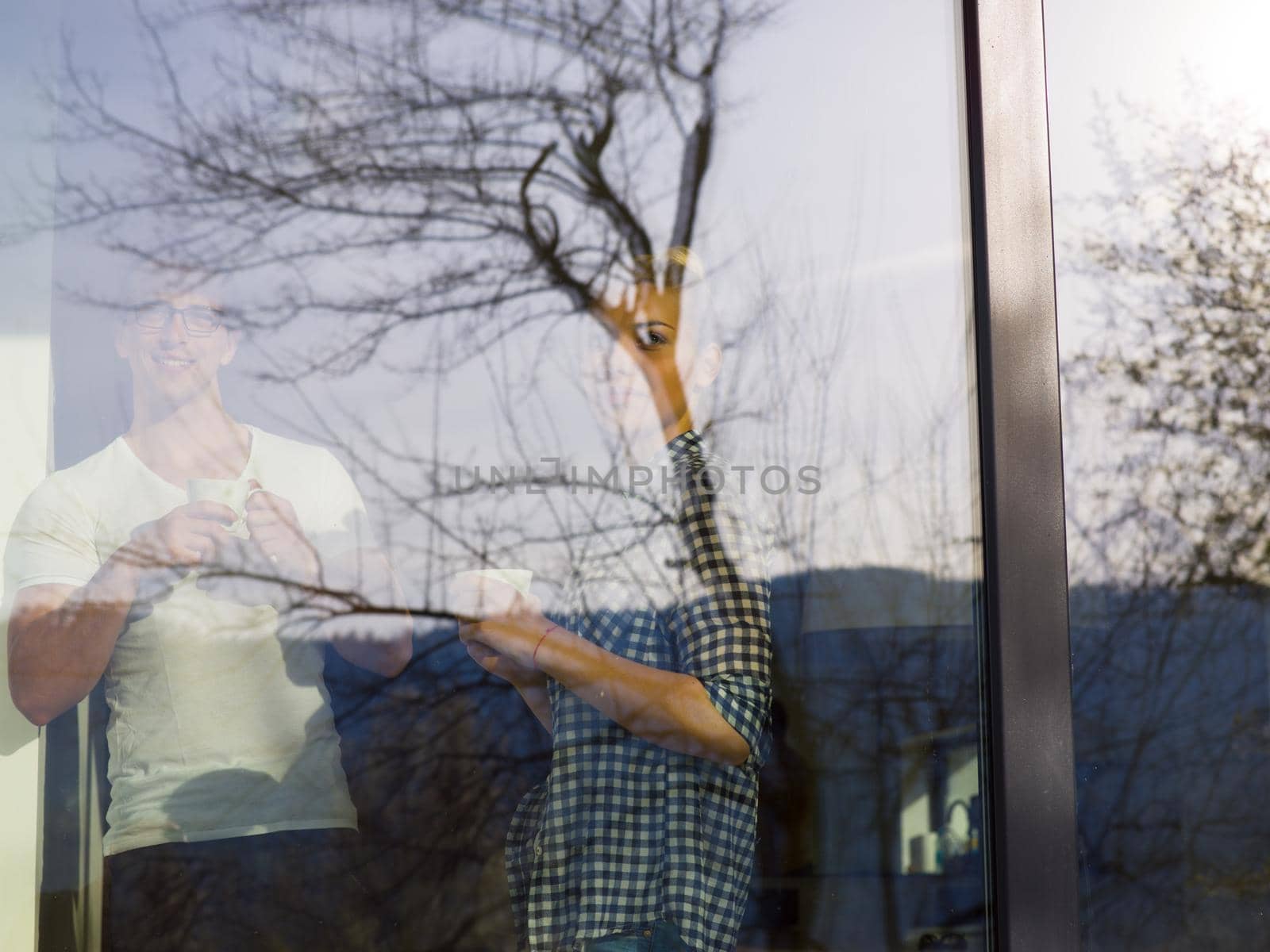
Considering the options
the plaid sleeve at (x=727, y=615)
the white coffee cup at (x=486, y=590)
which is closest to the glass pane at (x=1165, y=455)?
the plaid sleeve at (x=727, y=615)

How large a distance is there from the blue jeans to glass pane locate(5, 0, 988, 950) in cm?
1

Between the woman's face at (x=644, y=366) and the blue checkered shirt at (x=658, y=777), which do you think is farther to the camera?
the woman's face at (x=644, y=366)

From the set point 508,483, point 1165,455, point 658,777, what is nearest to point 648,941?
point 658,777

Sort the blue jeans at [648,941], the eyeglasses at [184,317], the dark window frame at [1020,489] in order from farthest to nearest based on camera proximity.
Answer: the eyeglasses at [184,317], the blue jeans at [648,941], the dark window frame at [1020,489]

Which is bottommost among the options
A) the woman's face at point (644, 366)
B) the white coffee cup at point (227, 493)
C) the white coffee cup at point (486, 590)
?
the white coffee cup at point (486, 590)

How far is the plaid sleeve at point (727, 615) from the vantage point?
140cm

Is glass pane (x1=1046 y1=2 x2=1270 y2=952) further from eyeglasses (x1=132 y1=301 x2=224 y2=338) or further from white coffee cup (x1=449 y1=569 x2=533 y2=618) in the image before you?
eyeglasses (x1=132 y1=301 x2=224 y2=338)

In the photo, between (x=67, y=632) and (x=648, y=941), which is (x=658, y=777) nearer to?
(x=648, y=941)

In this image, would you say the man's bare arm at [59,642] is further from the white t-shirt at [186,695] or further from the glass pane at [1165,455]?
the glass pane at [1165,455]

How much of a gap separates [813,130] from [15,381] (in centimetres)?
98

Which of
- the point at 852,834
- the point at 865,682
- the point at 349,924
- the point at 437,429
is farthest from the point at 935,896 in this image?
the point at 437,429

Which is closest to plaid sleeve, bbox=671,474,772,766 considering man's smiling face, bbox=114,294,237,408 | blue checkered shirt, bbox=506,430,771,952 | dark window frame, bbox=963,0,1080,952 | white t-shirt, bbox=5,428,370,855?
blue checkered shirt, bbox=506,430,771,952

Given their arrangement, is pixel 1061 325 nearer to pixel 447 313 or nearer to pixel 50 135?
pixel 447 313

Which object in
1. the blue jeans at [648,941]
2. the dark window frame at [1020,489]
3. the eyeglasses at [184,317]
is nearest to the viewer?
the dark window frame at [1020,489]
